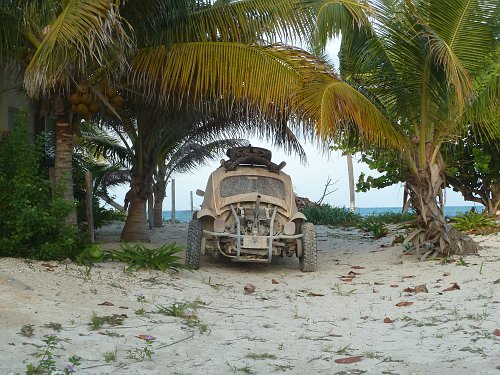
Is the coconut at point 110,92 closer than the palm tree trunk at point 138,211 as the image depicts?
Yes

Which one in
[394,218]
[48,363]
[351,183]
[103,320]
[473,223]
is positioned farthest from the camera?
[351,183]

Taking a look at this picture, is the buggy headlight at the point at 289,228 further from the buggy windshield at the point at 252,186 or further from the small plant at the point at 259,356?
the small plant at the point at 259,356

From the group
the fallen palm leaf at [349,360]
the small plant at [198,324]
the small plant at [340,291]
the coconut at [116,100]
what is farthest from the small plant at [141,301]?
the coconut at [116,100]

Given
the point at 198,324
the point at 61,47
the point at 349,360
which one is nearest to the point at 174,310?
the point at 198,324

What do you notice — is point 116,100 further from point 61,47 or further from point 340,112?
point 340,112

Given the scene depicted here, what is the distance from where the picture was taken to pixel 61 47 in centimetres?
827

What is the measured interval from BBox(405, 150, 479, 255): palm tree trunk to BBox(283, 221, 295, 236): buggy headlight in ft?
6.99

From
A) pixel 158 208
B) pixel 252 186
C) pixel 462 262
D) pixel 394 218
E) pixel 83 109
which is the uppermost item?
pixel 83 109

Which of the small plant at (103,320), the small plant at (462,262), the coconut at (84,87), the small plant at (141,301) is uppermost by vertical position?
the coconut at (84,87)

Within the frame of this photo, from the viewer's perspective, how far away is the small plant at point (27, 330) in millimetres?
5312

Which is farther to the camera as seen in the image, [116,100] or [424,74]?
[116,100]

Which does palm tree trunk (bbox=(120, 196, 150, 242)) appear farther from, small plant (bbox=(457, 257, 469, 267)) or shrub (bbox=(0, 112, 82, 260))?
small plant (bbox=(457, 257, 469, 267))

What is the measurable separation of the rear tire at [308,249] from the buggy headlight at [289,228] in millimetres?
214

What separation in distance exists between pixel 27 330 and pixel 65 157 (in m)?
5.22
